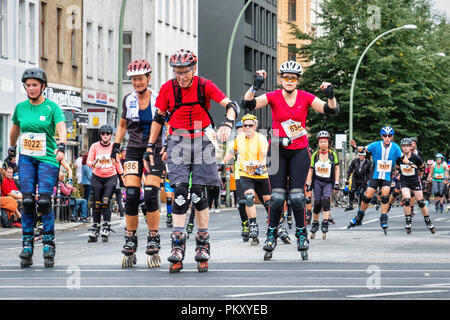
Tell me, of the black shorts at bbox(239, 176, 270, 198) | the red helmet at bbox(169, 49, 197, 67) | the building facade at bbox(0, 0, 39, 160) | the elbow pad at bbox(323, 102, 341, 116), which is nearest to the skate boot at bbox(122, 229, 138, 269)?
the red helmet at bbox(169, 49, 197, 67)

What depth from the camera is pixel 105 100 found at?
47.0 meters

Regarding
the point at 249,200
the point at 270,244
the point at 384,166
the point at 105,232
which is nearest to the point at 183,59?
the point at 270,244

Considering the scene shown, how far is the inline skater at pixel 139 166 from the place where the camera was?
41.2ft

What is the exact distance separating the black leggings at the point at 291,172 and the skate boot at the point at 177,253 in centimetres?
232

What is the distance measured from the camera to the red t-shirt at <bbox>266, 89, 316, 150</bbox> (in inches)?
Answer: 546

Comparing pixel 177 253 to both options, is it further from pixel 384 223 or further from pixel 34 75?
pixel 384 223

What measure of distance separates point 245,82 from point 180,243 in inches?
2520

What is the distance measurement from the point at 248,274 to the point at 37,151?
295 cm

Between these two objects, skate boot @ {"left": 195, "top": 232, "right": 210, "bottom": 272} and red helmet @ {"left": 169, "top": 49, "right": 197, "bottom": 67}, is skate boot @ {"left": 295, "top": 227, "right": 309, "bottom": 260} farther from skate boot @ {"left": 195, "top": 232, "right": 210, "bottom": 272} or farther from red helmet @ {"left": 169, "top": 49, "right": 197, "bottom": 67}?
red helmet @ {"left": 169, "top": 49, "right": 197, "bottom": 67}

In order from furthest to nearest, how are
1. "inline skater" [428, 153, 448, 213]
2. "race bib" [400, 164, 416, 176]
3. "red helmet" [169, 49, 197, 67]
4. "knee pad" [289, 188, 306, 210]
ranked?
"inline skater" [428, 153, 448, 213]
"race bib" [400, 164, 416, 176]
"knee pad" [289, 188, 306, 210]
"red helmet" [169, 49, 197, 67]

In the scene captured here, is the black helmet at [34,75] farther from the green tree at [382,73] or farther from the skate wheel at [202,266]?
the green tree at [382,73]

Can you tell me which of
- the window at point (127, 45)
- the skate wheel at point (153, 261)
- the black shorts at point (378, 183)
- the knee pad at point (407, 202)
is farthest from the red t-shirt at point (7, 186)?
the window at point (127, 45)

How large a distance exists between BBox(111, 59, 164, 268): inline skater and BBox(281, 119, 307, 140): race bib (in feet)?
5.24
